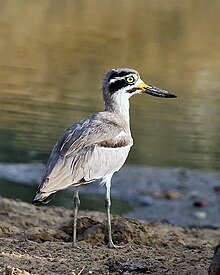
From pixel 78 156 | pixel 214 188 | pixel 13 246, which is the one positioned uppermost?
pixel 78 156

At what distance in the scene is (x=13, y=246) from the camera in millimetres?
7250

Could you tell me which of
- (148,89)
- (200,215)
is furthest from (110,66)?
(148,89)

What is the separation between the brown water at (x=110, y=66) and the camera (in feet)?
51.4

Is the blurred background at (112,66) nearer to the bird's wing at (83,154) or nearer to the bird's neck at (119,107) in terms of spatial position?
the bird's neck at (119,107)

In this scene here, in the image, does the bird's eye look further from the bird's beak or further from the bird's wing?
the bird's wing

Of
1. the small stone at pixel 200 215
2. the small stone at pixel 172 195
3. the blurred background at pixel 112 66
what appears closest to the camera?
the small stone at pixel 200 215

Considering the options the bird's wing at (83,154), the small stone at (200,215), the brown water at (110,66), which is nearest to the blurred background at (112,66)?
the brown water at (110,66)

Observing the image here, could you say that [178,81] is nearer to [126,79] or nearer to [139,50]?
[139,50]

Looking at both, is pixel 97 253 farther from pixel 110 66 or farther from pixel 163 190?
pixel 110 66

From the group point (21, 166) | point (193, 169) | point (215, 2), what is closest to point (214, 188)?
point (193, 169)

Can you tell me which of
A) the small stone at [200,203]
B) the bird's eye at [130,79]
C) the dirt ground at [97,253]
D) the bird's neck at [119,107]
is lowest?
the small stone at [200,203]

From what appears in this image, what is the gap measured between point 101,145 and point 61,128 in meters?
8.07

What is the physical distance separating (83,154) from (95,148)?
0.16 m

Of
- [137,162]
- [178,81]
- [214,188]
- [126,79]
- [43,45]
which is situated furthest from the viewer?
[43,45]
